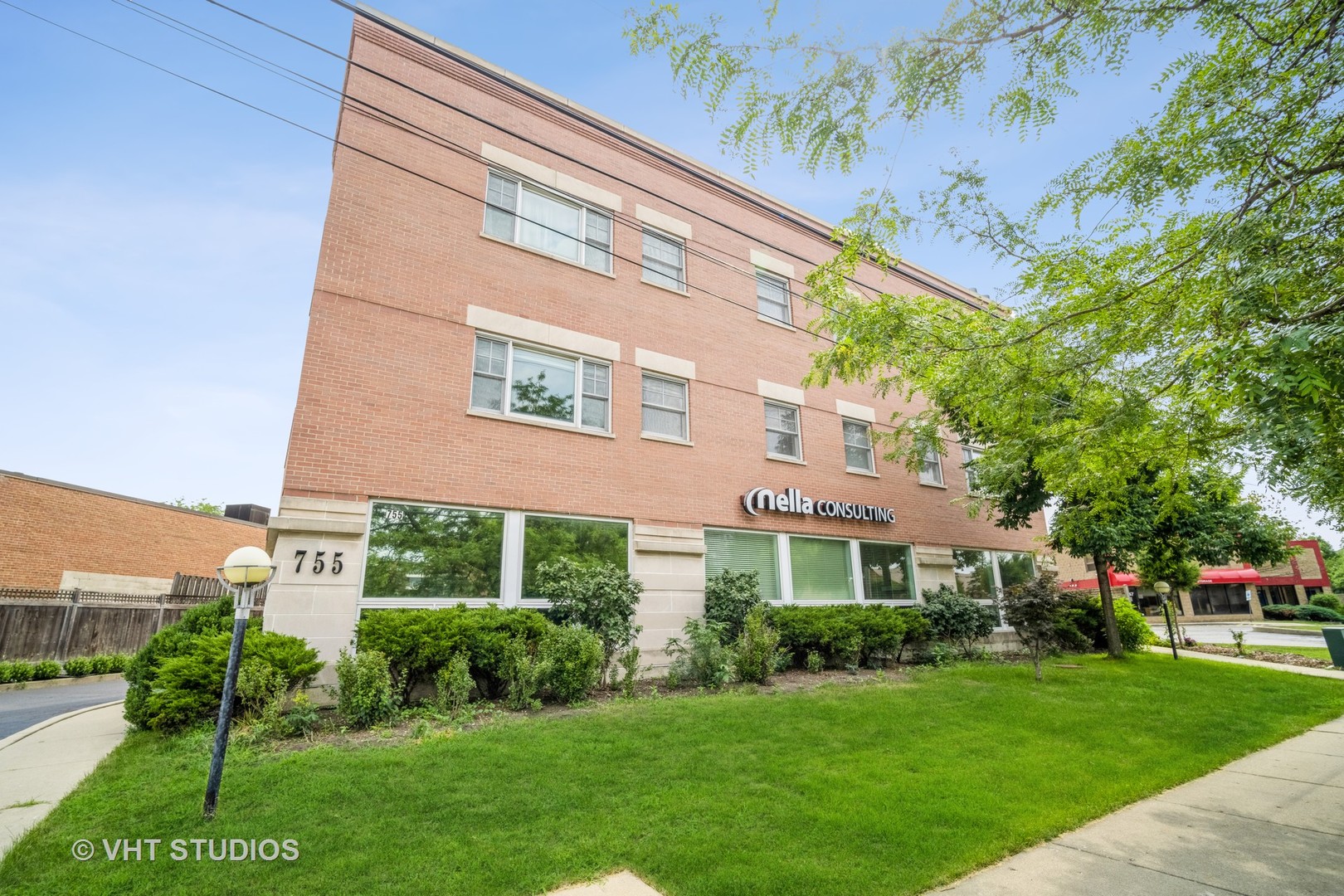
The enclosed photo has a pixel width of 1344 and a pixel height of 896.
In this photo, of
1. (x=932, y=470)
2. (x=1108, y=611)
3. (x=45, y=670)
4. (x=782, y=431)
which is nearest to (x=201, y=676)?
(x=782, y=431)

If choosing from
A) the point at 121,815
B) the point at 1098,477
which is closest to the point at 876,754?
the point at 1098,477

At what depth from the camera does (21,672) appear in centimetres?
1412

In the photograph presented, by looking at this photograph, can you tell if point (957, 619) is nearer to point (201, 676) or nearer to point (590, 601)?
point (590, 601)

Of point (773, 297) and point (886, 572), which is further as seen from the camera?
point (773, 297)

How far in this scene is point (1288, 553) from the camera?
15625mm

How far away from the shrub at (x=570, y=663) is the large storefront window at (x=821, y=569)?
20.5 feet

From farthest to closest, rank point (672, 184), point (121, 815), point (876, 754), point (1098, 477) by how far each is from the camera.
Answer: point (672, 184) → point (1098, 477) → point (876, 754) → point (121, 815)

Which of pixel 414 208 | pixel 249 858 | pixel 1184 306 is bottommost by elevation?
pixel 249 858

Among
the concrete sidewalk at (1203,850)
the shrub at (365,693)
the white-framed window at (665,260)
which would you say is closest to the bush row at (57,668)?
the shrub at (365,693)

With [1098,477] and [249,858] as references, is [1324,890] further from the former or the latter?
[249,858]

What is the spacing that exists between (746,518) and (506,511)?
541 cm

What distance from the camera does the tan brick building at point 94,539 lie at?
22375mm

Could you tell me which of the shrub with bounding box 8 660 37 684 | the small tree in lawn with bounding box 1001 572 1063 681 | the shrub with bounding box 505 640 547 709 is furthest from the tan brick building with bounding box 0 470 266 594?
the small tree in lawn with bounding box 1001 572 1063 681

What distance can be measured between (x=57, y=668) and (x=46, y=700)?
11.8 feet
